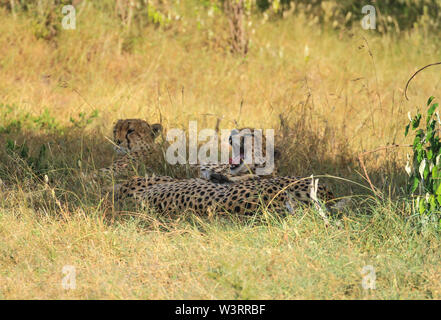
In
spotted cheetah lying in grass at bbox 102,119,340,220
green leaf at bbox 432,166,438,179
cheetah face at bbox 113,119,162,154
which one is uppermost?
green leaf at bbox 432,166,438,179

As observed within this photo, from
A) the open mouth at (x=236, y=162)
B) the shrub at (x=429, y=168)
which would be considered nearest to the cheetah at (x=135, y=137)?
the open mouth at (x=236, y=162)

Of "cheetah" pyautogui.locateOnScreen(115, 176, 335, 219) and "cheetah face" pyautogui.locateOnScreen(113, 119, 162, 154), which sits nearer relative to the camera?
"cheetah" pyautogui.locateOnScreen(115, 176, 335, 219)

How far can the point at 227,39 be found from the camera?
827 centimetres

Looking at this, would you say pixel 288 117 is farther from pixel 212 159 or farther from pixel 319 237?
pixel 319 237

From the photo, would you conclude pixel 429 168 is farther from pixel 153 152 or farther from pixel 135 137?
pixel 135 137

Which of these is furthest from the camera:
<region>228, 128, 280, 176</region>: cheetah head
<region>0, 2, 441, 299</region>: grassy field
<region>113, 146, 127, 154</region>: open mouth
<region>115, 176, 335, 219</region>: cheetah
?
<region>113, 146, 127, 154</region>: open mouth

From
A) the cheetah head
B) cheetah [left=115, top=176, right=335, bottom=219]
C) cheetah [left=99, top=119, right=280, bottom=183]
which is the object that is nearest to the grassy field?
cheetah [left=115, top=176, right=335, bottom=219]

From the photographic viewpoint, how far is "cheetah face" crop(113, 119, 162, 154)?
5.46m

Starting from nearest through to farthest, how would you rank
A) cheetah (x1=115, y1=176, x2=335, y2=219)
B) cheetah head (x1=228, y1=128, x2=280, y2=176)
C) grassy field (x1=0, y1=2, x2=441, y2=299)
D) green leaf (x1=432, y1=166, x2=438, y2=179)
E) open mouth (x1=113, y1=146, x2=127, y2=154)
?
grassy field (x1=0, y1=2, x2=441, y2=299) < green leaf (x1=432, y1=166, x2=438, y2=179) < cheetah (x1=115, y1=176, x2=335, y2=219) < cheetah head (x1=228, y1=128, x2=280, y2=176) < open mouth (x1=113, y1=146, x2=127, y2=154)

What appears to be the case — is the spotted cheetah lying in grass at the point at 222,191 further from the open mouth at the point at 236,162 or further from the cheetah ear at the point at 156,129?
the cheetah ear at the point at 156,129

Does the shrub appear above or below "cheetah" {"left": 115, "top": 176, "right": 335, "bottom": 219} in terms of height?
above

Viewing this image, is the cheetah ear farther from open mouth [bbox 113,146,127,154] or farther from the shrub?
the shrub

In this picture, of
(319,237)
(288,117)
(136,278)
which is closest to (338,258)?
(319,237)

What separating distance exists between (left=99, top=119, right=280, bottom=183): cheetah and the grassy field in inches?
7.9
